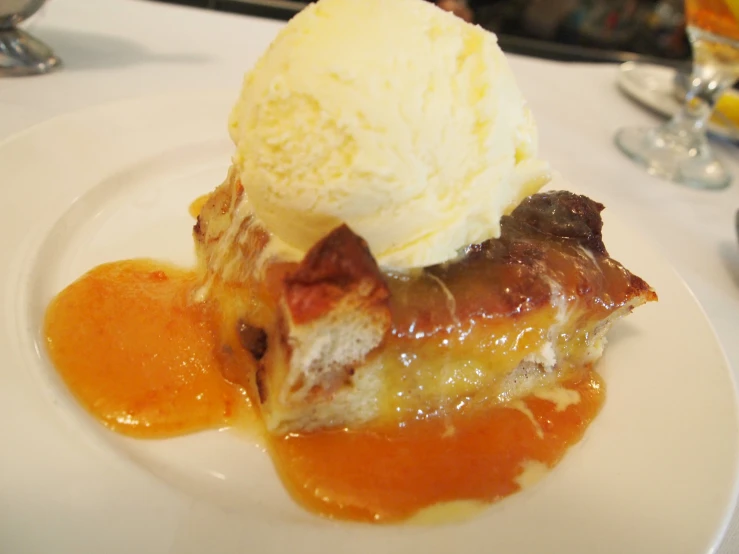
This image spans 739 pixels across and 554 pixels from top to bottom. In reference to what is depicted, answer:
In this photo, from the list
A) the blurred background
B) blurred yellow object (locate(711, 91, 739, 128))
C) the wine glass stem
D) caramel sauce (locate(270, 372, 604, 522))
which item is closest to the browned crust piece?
caramel sauce (locate(270, 372, 604, 522))

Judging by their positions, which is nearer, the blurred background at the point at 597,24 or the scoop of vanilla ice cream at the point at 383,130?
the scoop of vanilla ice cream at the point at 383,130

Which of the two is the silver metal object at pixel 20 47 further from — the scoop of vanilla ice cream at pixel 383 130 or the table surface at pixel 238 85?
the scoop of vanilla ice cream at pixel 383 130

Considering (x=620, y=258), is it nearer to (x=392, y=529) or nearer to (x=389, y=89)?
(x=389, y=89)

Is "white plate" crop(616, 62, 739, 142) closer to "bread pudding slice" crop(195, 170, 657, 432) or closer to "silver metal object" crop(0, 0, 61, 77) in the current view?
"bread pudding slice" crop(195, 170, 657, 432)

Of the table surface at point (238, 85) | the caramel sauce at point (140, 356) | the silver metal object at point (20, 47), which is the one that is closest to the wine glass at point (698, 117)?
the table surface at point (238, 85)

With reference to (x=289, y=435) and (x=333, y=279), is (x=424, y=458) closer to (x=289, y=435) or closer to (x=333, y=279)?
(x=289, y=435)

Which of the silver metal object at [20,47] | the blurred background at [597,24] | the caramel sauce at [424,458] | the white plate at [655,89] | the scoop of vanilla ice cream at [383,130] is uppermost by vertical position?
the scoop of vanilla ice cream at [383,130]

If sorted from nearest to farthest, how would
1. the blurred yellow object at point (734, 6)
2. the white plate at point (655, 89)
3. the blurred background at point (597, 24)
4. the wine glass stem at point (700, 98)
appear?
1. the blurred yellow object at point (734, 6)
2. the wine glass stem at point (700, 98)
3. the white plate at point (655, 89)
4. the blurred background at point (597, 24)
